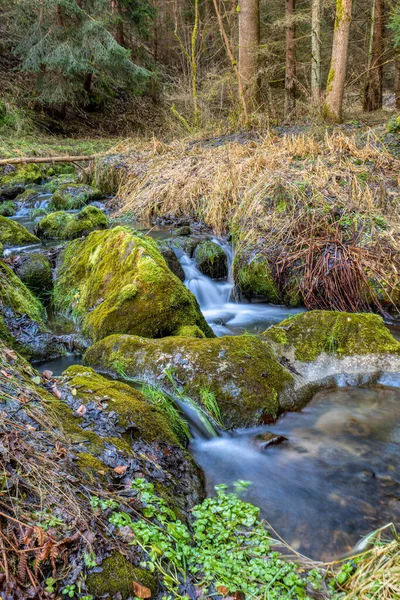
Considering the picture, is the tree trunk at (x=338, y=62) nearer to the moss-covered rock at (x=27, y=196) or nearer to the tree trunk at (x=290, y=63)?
the tree trunk at (x=290, y=63)

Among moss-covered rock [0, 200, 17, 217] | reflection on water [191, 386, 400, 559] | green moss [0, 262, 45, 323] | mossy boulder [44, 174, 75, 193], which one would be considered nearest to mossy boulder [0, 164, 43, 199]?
mossy boulder [44, 174, 75, 193]

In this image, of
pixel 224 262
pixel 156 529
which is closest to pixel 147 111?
pixel 224 262

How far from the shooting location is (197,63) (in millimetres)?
16266

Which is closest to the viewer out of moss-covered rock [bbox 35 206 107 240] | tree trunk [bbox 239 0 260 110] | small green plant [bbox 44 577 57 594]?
small green plant [bbox 44 577 57 594]

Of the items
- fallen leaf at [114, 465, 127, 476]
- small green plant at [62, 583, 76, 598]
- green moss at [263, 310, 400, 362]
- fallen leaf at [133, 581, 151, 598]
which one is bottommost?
fallen leaf at [133, 581, 151, 598]

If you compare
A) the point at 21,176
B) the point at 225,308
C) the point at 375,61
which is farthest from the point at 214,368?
the point at 375,61

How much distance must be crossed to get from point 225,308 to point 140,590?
15.9 ft

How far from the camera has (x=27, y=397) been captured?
270cm

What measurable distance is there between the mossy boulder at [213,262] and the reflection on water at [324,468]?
345 centimetres

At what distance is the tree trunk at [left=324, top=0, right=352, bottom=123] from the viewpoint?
11203mm

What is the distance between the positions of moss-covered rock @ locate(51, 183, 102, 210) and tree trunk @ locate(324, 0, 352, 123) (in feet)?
22.4

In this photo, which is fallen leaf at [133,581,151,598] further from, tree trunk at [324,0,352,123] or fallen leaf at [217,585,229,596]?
tree trunk at [324,0,352,123]

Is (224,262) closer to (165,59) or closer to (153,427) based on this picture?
(153,427)

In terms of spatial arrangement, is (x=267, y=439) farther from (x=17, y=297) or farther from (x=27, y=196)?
(x=27, y=196)
